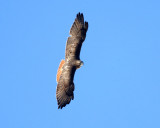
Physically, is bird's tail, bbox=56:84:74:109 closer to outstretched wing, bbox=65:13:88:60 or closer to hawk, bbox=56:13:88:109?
hawk, bbox=56:13:88:109

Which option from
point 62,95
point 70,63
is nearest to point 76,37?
point 70,63

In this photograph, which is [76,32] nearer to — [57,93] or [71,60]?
[71,60]

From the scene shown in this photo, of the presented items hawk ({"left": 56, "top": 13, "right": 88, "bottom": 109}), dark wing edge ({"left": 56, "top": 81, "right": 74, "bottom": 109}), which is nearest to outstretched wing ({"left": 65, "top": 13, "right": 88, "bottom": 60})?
hawk ({"left": 56, "top": 13, "right": 88, "bottom": 109})

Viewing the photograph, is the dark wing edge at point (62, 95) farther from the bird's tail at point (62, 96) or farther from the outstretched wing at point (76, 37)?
the outstretched wing at point (76, 37)

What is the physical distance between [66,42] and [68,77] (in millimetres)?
1628

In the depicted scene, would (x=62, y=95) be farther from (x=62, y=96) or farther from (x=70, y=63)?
(x=70, y=63)

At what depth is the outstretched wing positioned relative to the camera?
19797 millimetres

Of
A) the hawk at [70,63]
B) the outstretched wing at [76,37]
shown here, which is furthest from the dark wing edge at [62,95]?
the outstretched wing at [76,37]

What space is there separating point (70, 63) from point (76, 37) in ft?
4.23

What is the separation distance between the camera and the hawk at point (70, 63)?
19.4 meters

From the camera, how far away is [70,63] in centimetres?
1959

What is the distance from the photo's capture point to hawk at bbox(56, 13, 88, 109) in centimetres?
1944

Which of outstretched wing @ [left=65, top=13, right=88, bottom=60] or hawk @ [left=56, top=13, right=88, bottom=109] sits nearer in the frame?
hawk @ [left=56, top=13, right=88, bottom=109]

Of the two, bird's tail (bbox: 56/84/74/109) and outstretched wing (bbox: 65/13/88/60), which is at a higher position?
outstretched wing (bbox: 65/13/88/60)
